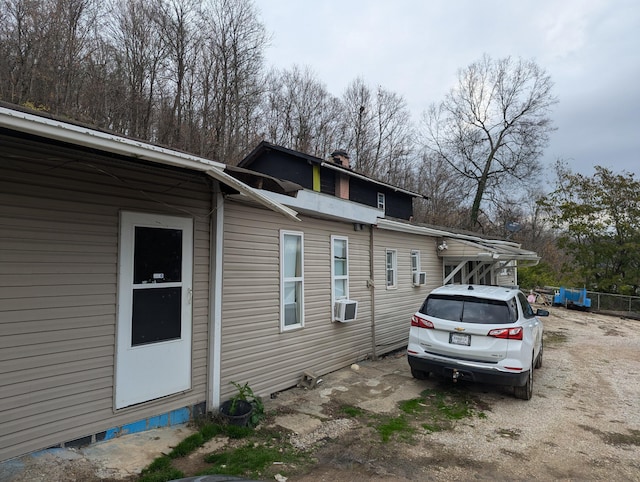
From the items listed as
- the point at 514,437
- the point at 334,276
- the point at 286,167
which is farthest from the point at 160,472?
the point at 286,167

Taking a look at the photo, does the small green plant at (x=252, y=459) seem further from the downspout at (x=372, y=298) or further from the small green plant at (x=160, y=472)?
the downspout at (x=372, y=298)

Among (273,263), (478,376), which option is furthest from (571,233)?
(273,263)

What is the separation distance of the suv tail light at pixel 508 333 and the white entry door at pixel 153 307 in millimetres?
4171

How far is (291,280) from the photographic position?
6031 mm

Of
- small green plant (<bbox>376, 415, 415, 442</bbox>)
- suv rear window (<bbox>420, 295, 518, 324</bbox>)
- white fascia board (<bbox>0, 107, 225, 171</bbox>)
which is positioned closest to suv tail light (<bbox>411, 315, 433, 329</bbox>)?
suv rear window (<bbox>420, 295, 518, 324</bbox>)

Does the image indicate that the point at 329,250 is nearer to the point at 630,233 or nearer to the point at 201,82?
the point at 201,82

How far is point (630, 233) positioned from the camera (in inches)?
779

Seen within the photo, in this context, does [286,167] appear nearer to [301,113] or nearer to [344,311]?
[301,113]

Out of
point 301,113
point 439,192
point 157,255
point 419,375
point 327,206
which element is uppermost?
point 301,113

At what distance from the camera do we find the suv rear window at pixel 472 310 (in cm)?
543

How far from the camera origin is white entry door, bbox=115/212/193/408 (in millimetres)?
3707

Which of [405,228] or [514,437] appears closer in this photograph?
[514,437]

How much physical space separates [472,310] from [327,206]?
115 inches

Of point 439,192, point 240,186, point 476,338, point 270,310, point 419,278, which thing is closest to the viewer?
point 240,186
